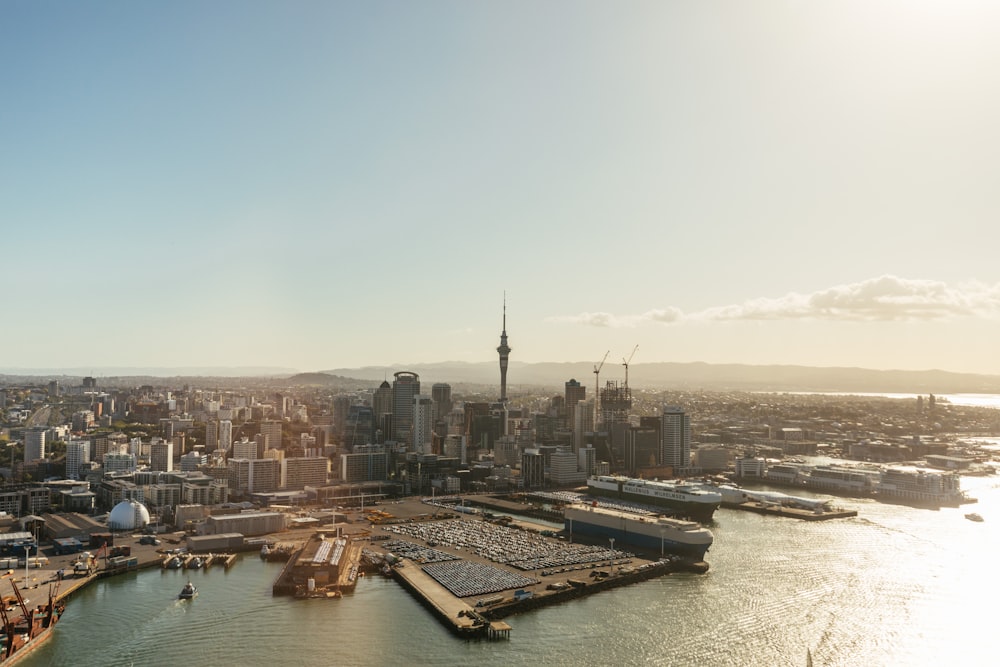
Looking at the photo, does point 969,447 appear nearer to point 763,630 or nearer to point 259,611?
point 763,630

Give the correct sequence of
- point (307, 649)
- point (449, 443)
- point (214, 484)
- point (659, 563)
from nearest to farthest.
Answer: point (307, 649) → point (659, 563) → point (214, 484) → point (449, 443)

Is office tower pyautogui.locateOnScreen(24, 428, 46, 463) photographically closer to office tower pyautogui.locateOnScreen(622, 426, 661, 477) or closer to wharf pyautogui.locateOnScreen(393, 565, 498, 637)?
wharf pyautogui.locateOnScreen(393, 565, 498, 637)

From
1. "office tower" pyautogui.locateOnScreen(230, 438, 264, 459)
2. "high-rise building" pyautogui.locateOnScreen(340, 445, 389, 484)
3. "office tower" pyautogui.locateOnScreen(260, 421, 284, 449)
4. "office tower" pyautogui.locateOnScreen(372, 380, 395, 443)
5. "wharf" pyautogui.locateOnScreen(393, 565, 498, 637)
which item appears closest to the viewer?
"wharf" pyautogui.locateOnScreen(393, 565, 498, 637)

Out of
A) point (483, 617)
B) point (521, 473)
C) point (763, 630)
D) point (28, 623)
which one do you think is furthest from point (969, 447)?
point (28, 623)

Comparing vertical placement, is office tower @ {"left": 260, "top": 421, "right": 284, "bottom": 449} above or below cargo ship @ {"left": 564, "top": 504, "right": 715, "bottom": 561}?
above

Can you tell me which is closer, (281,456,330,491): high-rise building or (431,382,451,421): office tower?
(281,456,330,491): high-rise building

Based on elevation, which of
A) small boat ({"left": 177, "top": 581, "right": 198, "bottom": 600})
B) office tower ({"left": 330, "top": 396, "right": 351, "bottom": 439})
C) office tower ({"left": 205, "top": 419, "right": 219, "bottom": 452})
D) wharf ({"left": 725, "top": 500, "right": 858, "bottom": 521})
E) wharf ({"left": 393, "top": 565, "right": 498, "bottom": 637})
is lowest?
wharf ({"left": 725, "top": 500, "right": 858, "bottom": 521})

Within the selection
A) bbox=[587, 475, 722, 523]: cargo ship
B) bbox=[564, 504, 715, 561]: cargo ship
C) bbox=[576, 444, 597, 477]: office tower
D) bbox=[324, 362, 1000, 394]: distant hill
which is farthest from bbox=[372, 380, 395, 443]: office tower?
bbox=[324, 362, 1000, 394]: distant hill
